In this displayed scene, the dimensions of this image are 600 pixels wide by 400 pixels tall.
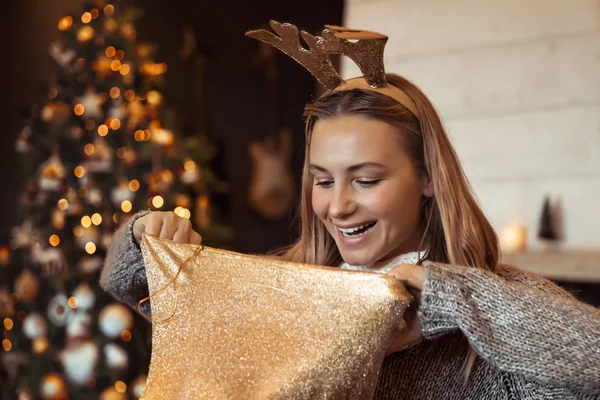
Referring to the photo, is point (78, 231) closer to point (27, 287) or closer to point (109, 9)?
point (27, 287)

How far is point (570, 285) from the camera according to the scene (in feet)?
10.8

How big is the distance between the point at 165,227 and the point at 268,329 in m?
0.39

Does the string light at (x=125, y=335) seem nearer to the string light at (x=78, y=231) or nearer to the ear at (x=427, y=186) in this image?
the string light at (x=78, y=231)

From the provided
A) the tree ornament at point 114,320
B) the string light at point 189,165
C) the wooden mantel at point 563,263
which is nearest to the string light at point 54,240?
the tree ornament at point 114,320

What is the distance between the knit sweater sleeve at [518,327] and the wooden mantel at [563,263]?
1925mm

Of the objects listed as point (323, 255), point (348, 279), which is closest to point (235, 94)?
point (323, 255)

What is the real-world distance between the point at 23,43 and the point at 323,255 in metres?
3.29

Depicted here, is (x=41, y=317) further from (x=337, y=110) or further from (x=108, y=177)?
(x=337, y=110)

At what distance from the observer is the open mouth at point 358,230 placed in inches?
56.3

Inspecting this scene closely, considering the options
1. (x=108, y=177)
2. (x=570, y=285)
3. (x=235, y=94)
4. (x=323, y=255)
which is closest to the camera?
(x=323, y=255)

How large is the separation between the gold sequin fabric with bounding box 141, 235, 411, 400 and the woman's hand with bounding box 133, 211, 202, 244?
177 mm

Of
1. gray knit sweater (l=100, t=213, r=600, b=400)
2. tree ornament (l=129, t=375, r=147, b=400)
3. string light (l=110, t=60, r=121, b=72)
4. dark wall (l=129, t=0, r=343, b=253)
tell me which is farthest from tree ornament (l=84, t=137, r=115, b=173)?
gray knit sweater (l=100, t=213, r=600, b=400)

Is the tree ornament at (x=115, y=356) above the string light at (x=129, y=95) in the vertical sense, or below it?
below

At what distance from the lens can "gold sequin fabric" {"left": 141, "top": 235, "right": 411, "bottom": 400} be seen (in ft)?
3.93
